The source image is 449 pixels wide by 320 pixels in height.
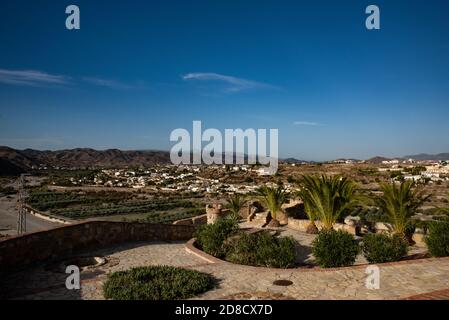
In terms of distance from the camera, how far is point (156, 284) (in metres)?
6.73

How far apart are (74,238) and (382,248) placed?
753 centimetres

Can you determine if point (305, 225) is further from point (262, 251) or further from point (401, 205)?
point (262, 251)

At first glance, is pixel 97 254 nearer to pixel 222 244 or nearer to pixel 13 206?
pixel 222 244

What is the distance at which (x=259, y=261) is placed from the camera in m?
8.81

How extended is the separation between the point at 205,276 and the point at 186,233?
20.8ft

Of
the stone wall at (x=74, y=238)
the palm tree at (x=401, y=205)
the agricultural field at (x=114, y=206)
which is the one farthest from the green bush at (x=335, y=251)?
the agricultural field at (x=114, y=206)

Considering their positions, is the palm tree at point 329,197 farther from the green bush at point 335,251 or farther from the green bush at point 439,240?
the green bush at point 335,251

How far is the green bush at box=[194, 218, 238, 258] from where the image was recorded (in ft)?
33.9

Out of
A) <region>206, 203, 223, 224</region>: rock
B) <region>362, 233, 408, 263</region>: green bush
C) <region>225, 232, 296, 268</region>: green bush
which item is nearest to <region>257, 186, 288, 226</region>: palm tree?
<region>206, 203, 223, 224</region>: rock

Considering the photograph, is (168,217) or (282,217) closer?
(282,217)

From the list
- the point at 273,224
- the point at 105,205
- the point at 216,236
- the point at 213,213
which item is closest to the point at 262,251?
the point at 216,236

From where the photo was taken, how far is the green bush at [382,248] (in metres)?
8.83

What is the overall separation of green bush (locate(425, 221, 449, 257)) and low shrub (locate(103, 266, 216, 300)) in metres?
5.58
